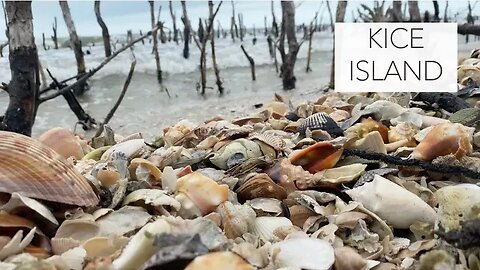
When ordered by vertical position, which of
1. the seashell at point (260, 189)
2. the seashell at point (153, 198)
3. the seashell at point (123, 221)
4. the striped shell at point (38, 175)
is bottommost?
the seashell at point (260, 189)

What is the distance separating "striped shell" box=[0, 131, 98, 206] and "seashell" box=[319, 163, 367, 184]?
0.73 m

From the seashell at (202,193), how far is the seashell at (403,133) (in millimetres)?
867

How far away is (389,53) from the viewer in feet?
9.93

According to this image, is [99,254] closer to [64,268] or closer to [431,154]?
[64,268]

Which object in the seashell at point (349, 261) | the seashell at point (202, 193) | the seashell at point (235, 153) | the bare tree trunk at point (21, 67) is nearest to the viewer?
the seashell at point (349, 261)

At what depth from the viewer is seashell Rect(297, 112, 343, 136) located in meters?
2.26

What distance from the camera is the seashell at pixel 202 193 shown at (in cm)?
153

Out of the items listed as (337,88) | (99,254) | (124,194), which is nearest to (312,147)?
(124,194)

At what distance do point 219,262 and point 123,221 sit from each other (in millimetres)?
432

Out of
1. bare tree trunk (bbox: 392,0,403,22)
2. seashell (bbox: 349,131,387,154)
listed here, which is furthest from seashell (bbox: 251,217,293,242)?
bare tree trunk (bbox: 392,0,403,22)

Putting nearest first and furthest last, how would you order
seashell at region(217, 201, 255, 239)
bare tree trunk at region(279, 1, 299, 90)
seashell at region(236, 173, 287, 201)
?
seashell at region(217, 201, 255, 239) < seashell at region(236, 173, 287, 201) < bare tree trunk at region(279, 1, 299, 90)

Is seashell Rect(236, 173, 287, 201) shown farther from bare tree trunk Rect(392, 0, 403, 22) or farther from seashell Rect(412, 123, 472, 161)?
bare tree trunk Rect(392, 0, 403, 22)

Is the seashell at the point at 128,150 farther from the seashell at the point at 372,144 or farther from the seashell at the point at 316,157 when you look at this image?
the seashell at the point at 372,144

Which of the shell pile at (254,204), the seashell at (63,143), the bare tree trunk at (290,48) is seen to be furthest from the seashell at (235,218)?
the bare tree trunk at (290,48)
